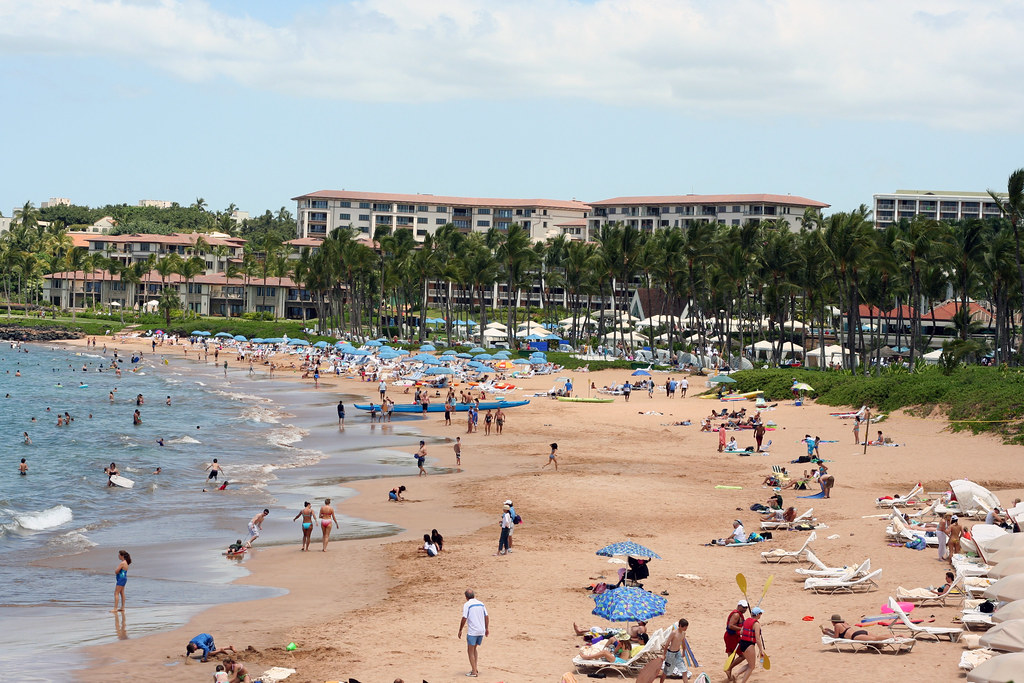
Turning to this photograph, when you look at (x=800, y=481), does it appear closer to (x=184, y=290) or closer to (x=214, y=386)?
(x=214, y=386)

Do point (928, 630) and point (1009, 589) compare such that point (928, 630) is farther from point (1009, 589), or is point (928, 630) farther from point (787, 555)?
point (787, 555)

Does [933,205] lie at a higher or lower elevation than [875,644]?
higher

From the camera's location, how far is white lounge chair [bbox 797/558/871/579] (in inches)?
651

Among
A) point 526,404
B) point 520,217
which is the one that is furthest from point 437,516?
point 520,217

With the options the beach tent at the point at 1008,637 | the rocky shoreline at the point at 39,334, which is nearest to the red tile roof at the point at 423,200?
the rocky shoreline at the point at 39,334

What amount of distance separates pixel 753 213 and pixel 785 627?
117 metres

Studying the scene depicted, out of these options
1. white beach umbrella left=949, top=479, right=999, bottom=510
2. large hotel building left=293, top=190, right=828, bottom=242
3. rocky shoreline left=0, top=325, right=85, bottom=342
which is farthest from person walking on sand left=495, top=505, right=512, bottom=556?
large hotel building left=293, top=190, right=828, bottom=242

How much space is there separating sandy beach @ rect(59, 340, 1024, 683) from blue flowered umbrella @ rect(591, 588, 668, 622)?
676mm

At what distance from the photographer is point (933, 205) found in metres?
145

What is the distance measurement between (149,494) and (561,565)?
586 inches

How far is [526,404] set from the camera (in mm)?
51406

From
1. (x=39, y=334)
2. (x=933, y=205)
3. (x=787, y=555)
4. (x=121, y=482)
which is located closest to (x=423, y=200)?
(x=39, y=334)

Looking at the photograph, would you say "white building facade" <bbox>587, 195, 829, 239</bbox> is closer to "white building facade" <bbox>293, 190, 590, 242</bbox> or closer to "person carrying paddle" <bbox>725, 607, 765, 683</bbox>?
"white building facade" <bbox>293, 190, 590, 242</bbox>

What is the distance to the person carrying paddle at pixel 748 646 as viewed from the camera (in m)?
12.3
